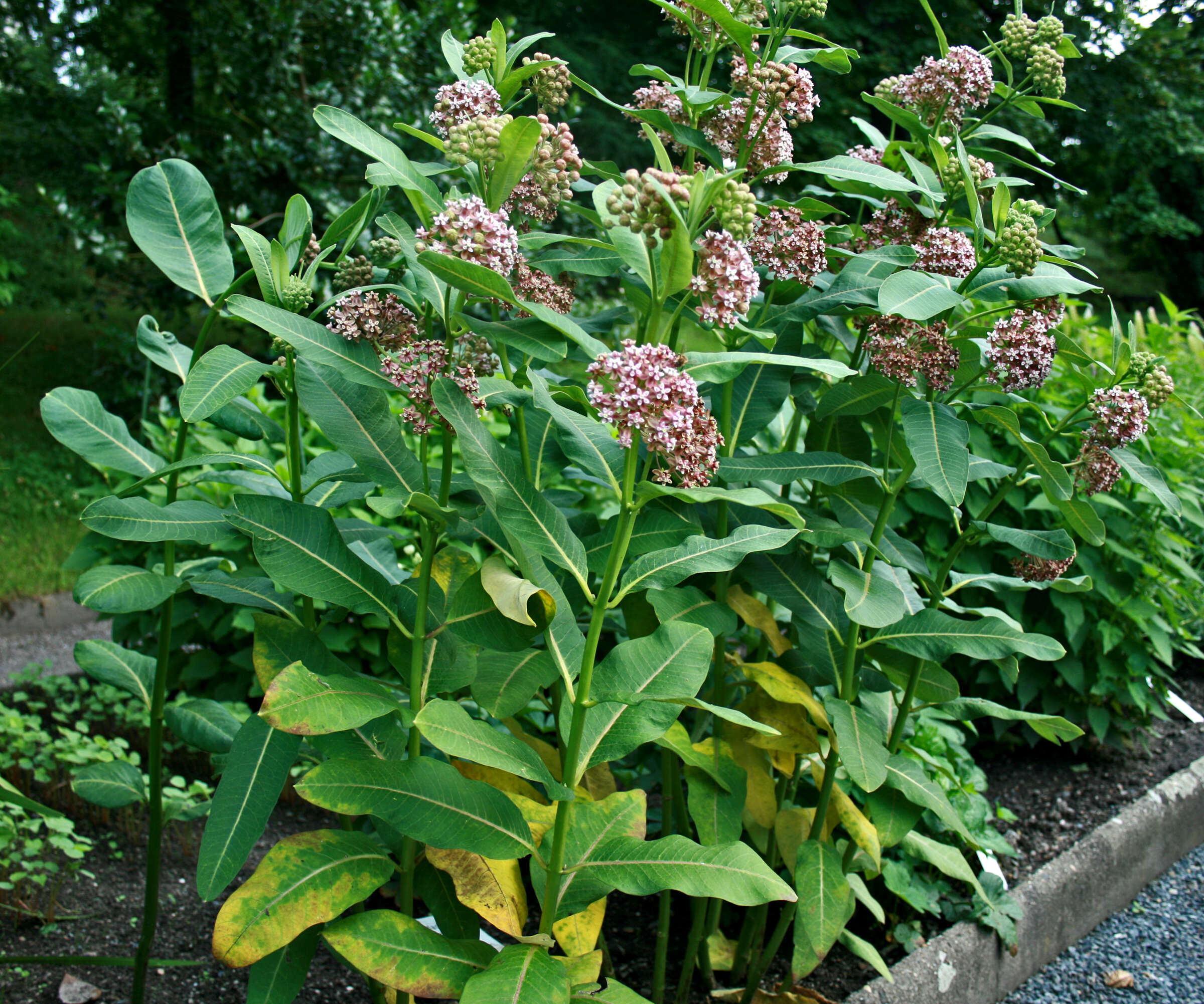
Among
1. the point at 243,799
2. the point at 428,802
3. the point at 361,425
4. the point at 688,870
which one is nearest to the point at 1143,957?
the point at 688,870

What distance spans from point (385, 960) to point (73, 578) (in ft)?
21.7

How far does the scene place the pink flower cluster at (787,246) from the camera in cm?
181

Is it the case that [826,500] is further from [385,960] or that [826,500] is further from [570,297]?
[385,960]

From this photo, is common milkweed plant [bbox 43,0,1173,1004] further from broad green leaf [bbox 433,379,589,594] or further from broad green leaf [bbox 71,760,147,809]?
broad green leaf [bbox 71,760,147,809]

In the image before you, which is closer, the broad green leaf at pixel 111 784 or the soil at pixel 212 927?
the broad green leaf at pixel 111 784

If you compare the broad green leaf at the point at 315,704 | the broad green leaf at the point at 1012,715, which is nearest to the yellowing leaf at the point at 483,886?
the broad green leaf at the point at 315,704

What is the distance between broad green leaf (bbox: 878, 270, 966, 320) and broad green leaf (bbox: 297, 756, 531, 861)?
1.07 metres

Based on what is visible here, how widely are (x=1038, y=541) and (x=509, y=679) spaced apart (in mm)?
1196

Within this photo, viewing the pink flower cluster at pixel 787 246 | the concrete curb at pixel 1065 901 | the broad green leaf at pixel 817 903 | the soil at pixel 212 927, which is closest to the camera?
the pink flower cluster at pixel 787 246

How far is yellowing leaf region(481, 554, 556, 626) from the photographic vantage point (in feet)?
4.48

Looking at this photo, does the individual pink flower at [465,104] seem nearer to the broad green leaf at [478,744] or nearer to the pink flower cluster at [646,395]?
the pink flower cluster at [646,395]

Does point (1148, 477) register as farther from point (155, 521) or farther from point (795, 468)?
point (155, 521)

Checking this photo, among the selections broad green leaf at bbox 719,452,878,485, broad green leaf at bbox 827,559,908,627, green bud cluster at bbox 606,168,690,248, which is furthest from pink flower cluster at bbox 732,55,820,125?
broad green leaf at bbox 827,559,908,627

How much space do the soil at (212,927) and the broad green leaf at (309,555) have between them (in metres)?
1.26
